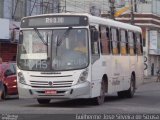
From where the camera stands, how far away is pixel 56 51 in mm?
17656

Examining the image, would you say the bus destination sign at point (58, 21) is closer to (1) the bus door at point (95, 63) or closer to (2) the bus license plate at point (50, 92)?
(1) the bus door at point (95, 63)

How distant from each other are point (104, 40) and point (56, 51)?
8.32 ft

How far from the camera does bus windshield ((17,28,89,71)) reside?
17.5m

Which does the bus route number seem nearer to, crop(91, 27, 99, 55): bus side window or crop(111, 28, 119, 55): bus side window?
crop(91, 27, 99, 55): bus side window

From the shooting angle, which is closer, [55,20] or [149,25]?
[55,20]

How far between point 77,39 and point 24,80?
222 centimetres

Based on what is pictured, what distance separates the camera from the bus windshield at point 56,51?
17.5m

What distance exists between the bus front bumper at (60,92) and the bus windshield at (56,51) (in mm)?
633

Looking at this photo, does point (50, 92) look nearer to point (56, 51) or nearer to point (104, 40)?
point (56, 51)

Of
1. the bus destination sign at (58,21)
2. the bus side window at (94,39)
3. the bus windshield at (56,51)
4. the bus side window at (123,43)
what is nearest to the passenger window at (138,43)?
the bus side window at (123,43)

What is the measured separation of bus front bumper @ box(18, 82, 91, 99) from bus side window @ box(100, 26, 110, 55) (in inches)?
86.2

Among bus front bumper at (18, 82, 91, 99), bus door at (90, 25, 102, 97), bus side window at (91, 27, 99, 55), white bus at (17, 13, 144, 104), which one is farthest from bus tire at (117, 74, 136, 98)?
bus front bumper at (18, 82, 91, 99)

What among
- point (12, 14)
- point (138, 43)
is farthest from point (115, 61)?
point (12, 14)

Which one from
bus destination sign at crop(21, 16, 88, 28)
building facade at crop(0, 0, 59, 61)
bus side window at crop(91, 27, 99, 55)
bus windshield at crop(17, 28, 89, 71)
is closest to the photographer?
bus windshield at crop(17, 28, 89, 71)
